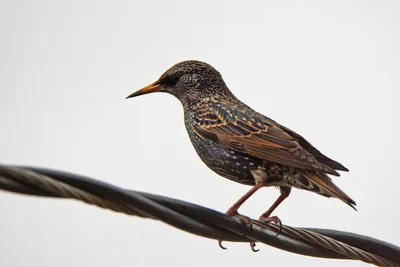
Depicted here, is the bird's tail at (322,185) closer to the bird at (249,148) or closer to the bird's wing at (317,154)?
the bird at (249,148)

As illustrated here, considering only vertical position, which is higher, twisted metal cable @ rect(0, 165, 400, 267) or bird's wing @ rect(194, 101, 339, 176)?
bird's wing @ rect(194, 101, 339, 176)

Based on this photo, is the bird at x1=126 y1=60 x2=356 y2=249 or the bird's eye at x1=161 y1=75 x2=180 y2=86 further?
the bird's eye at x1=161 y1=75 x2=180 y2=86

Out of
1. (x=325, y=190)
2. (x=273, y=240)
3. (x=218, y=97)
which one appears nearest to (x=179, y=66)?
(x=218, y=97)

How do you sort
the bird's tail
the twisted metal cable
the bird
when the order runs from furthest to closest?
the bird, the bird's tail, the twisted metal cable

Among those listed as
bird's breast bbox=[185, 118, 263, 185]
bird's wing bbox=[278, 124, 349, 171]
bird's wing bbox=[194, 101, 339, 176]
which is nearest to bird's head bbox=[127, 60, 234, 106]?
bird's wing bbox=[194, 101, 339, 176]

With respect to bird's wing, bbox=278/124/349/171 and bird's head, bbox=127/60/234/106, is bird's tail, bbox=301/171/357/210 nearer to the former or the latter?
bird's wing, bbox=278/124/349/171

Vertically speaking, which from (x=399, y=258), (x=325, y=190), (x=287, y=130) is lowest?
(x=399, y=258)

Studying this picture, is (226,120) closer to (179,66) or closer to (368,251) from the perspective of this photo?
(179,66)
